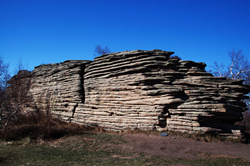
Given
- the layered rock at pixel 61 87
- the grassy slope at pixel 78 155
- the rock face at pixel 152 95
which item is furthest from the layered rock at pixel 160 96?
the grassy slope at pixel 78 155

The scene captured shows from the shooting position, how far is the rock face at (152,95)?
11.4 meters

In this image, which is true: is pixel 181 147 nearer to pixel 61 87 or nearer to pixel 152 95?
pixel 152 95

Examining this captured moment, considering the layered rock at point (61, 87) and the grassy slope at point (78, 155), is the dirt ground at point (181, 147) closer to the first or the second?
the grassy slope at point (78, 155)

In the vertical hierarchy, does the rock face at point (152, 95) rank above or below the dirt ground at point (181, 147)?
above

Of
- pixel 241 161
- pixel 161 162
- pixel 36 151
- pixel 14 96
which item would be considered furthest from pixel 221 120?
pixel 14 96

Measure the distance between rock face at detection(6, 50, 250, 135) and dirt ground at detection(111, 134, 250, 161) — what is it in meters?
1.17

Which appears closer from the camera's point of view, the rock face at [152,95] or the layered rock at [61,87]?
the rock face at [152,95]

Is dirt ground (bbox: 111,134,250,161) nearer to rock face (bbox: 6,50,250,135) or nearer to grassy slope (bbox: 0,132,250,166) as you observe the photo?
grassy slope (bbox: 0,132,250,166)

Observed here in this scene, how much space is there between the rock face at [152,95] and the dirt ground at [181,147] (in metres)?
1.17

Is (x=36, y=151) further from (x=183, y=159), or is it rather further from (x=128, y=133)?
(x=183, y=159)

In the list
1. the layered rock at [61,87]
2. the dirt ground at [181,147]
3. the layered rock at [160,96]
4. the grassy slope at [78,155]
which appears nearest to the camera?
the grassy slope at [78,155]

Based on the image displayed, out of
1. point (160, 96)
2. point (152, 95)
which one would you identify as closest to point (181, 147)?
point (160, 96)

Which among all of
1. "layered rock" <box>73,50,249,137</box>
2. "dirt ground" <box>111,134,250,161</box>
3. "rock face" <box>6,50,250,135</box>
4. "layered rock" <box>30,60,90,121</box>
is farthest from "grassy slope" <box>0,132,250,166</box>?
"layered rock" <box>30,60,90,121</box>

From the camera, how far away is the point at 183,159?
7684mm
